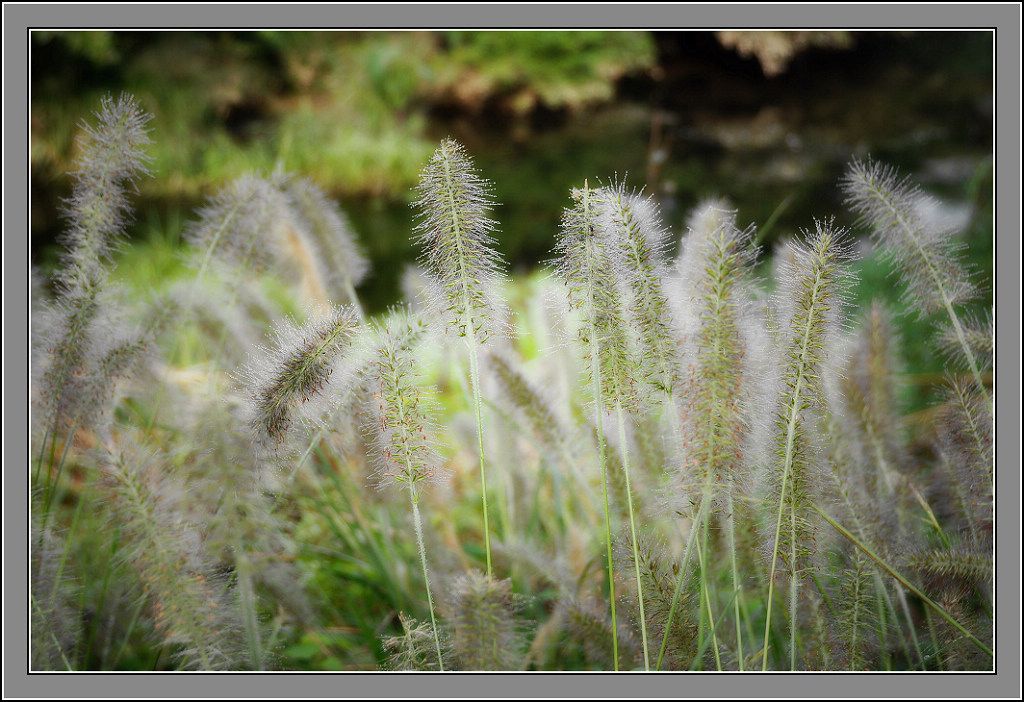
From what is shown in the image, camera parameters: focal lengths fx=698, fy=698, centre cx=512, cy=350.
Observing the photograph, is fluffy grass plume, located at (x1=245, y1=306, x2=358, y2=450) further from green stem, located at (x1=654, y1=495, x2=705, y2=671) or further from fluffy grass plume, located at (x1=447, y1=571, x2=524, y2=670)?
green stem, located at (x1=654, y1=495, x2=705, y2=671)

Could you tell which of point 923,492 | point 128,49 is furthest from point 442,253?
point 128,49

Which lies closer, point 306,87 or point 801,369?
point 801,369

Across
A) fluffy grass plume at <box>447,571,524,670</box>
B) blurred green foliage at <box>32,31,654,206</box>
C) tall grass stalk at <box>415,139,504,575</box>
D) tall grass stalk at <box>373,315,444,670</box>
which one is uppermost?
blurred green foliage at <box>32,31,654,206</box>

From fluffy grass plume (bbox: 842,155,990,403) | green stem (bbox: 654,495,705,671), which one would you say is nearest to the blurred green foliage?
fluffy grass plume (bbox: 842,155,990,403)

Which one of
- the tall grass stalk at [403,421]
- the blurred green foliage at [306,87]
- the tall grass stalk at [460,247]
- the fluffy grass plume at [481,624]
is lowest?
the fluffy grass plume at [481,624]

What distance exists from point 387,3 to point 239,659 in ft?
2.47

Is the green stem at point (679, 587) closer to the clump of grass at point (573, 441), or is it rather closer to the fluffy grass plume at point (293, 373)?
the clump of grass at point (573, 441)

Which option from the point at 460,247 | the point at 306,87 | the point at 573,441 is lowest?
the point at 573,441

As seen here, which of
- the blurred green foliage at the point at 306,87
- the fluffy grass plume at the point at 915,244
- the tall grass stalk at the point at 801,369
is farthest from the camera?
the blurred green foliage at the point at 306,87

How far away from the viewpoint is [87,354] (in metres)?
0.71

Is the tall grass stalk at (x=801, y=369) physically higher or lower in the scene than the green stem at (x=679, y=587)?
higher

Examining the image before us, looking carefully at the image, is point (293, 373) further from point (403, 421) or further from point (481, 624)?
point (481, 624)

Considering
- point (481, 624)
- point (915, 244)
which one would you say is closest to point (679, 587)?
point (481, 624)

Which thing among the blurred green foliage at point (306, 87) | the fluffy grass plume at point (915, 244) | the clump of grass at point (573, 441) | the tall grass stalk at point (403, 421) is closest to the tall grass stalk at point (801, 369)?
the clump of grass at point (573, 441)
